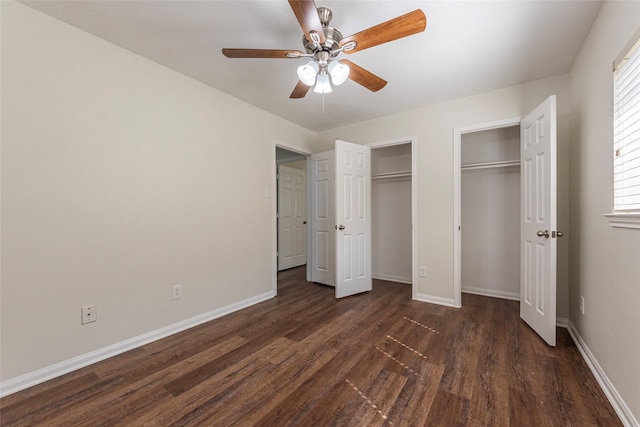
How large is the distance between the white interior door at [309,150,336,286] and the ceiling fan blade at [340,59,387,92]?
1.79 meters

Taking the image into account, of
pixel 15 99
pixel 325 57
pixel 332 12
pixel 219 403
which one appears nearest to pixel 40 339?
pixel 219 403

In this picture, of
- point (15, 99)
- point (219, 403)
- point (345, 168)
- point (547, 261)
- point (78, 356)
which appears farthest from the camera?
point (345, 168)

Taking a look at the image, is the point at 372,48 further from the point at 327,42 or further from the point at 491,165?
the point at 491,165

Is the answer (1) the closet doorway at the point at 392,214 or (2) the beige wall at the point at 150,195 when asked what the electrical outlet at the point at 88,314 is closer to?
(2) the beige wall at the point at 150,195

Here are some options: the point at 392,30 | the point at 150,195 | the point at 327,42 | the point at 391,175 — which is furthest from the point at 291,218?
the point at 392,30

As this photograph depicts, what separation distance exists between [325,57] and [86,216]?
204 cm

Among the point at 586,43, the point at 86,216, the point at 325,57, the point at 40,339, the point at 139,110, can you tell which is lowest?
Result: the point at 40,339

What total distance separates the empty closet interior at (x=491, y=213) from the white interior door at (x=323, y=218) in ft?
5.97

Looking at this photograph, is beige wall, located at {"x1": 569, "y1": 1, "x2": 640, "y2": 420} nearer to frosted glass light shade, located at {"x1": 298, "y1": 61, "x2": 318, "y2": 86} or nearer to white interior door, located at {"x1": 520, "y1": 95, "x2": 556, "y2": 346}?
white interior door, located at {"x1": 520, "y1": 95, "x2": 556, "y2": 346}

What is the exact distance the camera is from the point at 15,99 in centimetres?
165

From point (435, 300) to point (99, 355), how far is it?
328 cm

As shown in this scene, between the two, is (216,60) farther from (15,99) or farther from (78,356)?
(78,356)

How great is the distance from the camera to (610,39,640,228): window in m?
1.31

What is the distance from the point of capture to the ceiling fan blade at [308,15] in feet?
4.07
